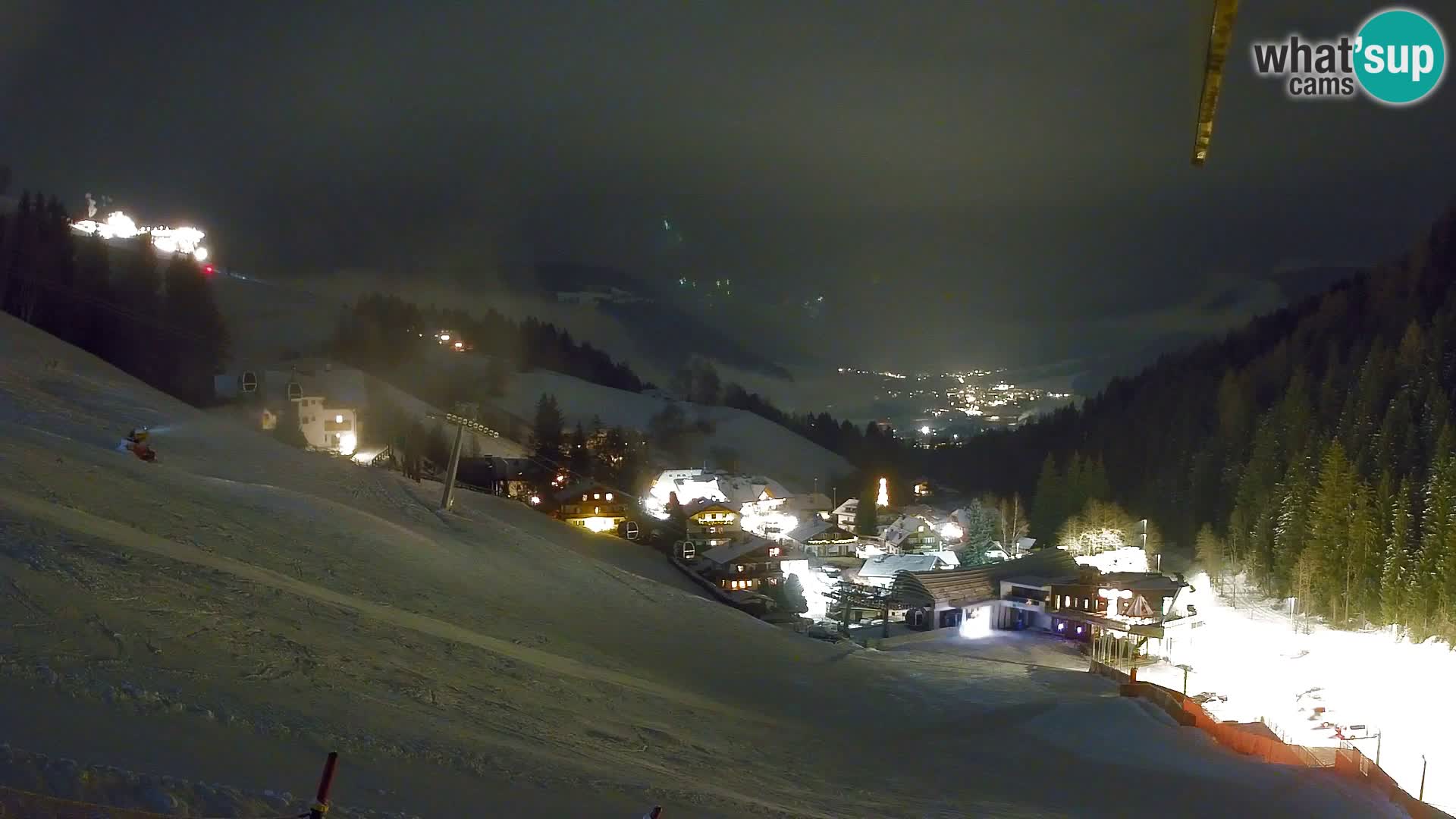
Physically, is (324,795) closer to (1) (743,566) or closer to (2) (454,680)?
(2) (454,680)

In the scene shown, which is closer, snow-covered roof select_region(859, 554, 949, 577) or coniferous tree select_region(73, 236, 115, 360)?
snow-covered roof select_region(859, 554, 949, 577)

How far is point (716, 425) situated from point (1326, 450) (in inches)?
3324

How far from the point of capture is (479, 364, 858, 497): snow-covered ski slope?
10769 centimetres

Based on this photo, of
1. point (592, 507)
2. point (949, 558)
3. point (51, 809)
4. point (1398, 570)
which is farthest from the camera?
point (592, 507)

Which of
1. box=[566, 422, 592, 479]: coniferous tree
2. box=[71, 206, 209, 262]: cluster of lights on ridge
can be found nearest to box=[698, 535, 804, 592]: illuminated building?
box=[566, 422, 592, 479]: coniferous tree

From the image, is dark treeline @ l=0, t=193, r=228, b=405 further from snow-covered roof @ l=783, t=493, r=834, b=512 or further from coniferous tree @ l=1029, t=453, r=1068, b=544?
coniferous tree @ l=1029, t=453, r=1068, b=544

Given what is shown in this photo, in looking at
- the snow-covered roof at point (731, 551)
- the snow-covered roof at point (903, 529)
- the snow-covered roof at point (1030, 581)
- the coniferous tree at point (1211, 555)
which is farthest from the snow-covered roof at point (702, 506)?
the coniferous tree at point (1211, 555)

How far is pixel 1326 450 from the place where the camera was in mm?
43875

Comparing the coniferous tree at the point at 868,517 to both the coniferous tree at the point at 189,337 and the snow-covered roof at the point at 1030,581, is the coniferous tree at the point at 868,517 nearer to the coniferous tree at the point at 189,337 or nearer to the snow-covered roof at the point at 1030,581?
the snow-covered roof at the point at 1030,581

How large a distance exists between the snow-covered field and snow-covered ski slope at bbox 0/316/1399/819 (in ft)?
32.7

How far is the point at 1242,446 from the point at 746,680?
56.8 meters

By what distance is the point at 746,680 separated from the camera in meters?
18.0

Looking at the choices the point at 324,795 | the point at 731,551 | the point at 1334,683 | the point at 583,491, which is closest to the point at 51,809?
the point at 324,795

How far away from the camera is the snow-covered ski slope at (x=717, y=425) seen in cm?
10769
